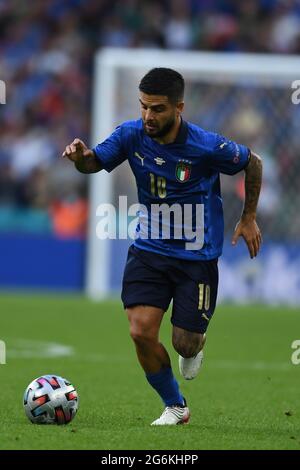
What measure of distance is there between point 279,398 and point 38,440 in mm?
3138

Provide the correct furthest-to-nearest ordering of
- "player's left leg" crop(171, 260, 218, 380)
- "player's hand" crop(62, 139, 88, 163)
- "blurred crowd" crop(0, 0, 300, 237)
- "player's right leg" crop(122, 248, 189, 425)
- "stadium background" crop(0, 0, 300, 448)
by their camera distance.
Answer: "blurred crowd" crop(0, 0, 300, 237) < "stadium background" crop(0, 0, 300, 448) < "player's left leg" crop(171, 260, 218, 380) < "player's right leg" crop(122, 248, 189, 425) < "player's hand" crop(62, 139, 88, 163)

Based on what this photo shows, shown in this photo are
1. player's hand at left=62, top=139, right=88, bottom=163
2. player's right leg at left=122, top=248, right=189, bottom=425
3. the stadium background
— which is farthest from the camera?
the stadium background

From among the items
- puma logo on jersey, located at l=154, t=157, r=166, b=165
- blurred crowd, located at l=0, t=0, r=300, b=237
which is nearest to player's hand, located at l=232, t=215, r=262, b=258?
puma logo on jersey, located at l=154, t=157, r=166, b=165

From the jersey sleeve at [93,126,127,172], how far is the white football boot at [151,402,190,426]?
1516 mm

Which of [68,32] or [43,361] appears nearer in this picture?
[43,361]

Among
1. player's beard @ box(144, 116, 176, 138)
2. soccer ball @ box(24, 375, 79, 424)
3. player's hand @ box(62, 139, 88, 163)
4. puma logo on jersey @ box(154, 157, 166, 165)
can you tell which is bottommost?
soccer ball @ box(24, 375, 79, 424)

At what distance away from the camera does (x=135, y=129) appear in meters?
7.17

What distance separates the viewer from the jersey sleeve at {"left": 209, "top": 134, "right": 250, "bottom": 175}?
709 cm

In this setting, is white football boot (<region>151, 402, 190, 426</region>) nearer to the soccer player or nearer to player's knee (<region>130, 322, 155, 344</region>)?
the soccer player

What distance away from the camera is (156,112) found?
22.6 feet

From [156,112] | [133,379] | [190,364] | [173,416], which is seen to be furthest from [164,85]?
[133,379]
